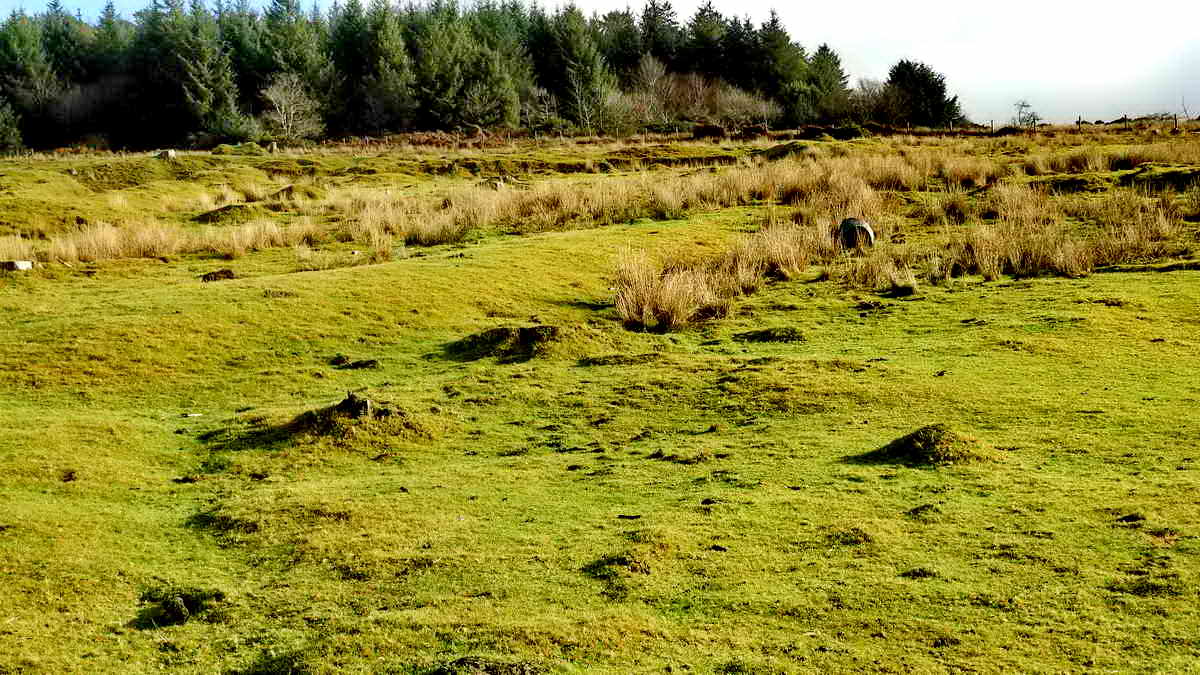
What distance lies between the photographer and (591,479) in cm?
775

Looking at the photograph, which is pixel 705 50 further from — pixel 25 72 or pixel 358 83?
pixel 25 72

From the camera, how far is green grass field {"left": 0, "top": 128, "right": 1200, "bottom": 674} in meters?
5.16

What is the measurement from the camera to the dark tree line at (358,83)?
6397 centimetres

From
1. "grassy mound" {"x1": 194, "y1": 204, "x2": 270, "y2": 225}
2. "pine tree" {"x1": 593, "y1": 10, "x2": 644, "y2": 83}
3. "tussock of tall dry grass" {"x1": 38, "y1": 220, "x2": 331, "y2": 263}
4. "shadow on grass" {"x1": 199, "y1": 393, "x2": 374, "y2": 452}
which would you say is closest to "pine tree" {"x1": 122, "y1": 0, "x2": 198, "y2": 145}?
"pine tree" {"x1": 593, "y1": 10, "x2": 644, "y2": 83}

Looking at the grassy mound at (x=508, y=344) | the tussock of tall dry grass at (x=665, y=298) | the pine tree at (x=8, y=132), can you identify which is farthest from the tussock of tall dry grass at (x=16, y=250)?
the pine tree at (x=8, y=132)

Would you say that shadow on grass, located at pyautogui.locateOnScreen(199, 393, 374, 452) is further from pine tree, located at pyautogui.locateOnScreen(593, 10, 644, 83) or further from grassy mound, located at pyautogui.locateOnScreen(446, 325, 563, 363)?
pine tree, located at pyautogui.locateOnScreen(593, 10, 644, 83)

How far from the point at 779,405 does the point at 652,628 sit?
451cm

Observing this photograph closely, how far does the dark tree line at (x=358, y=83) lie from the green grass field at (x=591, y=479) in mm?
50433

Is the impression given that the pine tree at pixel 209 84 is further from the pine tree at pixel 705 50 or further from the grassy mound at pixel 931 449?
the grassy mound at pixel 931 449

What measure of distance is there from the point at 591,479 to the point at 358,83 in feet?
221

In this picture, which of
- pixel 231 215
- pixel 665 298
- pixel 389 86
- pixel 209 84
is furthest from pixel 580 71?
pixel 665 298

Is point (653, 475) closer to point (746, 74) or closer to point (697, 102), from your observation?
point (697, 102)

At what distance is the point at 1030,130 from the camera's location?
153 feet


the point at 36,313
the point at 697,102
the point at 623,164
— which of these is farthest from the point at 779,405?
the point at 697,102
